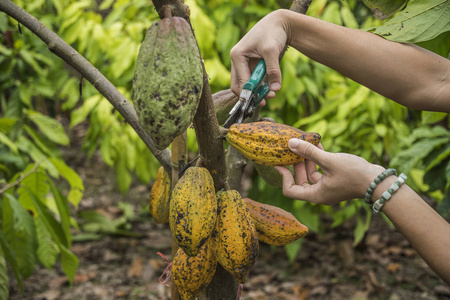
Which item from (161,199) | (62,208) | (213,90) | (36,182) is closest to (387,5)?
(161,199)

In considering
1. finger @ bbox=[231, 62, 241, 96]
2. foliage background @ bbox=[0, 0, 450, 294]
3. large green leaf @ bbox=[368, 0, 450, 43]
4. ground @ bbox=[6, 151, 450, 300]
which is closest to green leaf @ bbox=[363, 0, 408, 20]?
large green leaf @ bbox=[368, 0, 450, 43]

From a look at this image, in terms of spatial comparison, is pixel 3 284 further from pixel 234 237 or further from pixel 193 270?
pixel 234 237

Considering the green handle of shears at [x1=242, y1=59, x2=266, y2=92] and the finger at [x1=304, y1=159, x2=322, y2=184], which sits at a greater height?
the green handle of shears at [x1=242, y1=59, x2=266, y2=92]

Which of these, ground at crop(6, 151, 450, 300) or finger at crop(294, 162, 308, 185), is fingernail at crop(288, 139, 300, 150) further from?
ground at crop(6, 151, 450, 300)

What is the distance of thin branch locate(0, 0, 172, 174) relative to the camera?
92 cm

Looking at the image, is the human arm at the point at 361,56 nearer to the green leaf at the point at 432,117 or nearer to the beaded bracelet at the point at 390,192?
the beaded bracelet at the point at 390,192

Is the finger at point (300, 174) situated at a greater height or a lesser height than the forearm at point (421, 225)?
greater

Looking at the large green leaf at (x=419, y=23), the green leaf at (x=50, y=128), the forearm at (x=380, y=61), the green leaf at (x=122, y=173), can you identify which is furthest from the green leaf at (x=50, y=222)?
the green leaf at (x=122, y=173)

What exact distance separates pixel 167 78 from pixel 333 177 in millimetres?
443

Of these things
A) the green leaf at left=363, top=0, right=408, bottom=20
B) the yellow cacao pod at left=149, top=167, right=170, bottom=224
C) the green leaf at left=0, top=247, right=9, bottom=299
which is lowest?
the green leaf at left=0, top=247, right=9, bottom=299

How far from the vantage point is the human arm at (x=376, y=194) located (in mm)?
833

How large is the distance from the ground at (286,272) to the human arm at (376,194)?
Answer: 1.73m

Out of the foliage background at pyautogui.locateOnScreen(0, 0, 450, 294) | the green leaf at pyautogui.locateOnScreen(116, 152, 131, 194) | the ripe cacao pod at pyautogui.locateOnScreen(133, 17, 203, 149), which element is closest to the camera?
the ripe cacao pod at pyautogui.locateOnScreen(133, 17, 203, 149)

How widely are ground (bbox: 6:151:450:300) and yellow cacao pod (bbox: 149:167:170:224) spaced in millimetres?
1611
